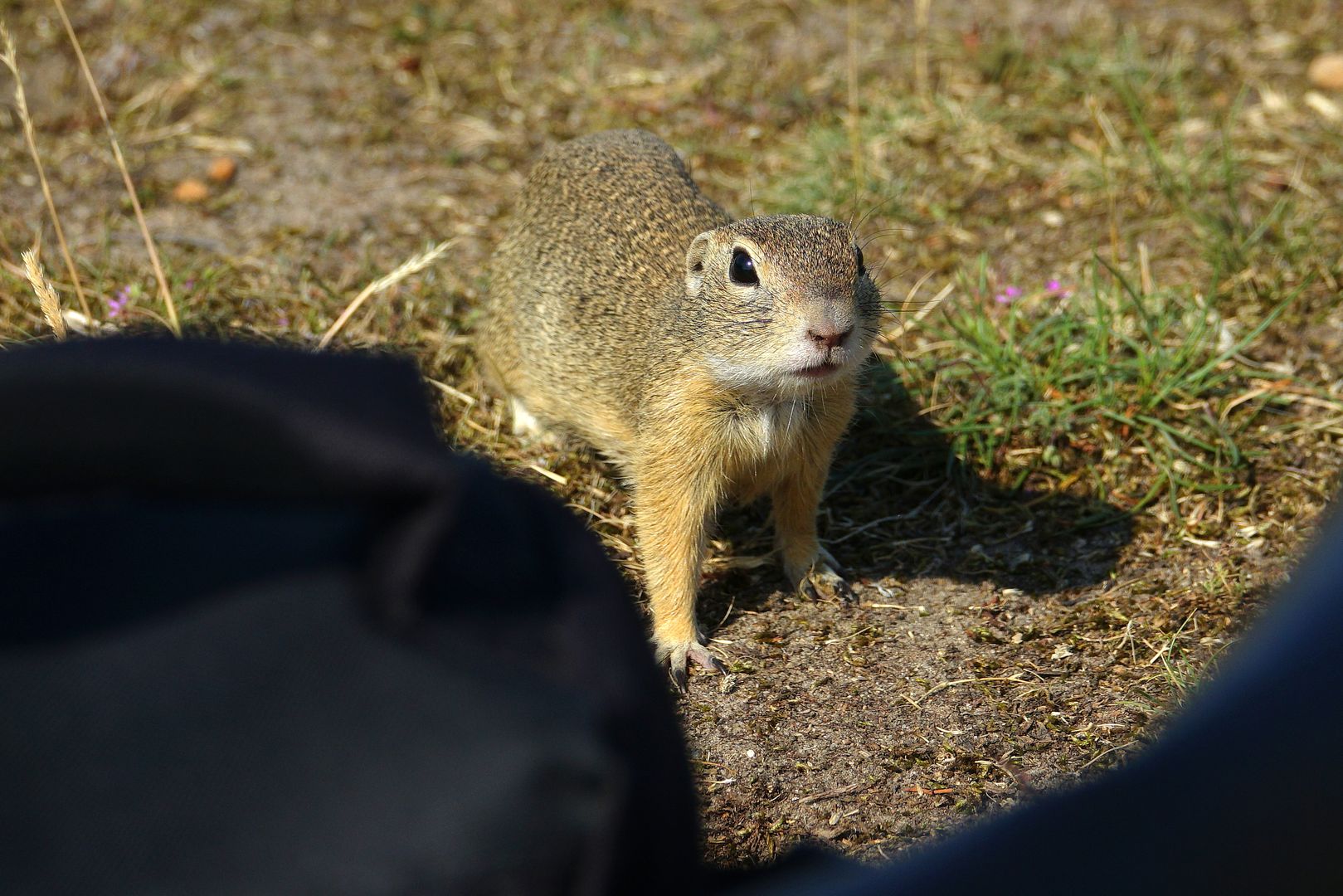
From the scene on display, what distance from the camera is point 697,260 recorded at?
12.3ft

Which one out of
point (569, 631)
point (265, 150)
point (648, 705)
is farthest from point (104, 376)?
point (265, 150)

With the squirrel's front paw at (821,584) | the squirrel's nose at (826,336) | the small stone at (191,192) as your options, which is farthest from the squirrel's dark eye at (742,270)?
the small stone at (191,192)

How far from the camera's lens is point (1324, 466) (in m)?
4.23

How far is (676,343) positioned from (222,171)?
129 inches

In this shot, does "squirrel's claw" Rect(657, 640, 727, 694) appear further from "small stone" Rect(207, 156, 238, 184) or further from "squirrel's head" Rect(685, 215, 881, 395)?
"small stone" Rect(207, 156, 238, 184)

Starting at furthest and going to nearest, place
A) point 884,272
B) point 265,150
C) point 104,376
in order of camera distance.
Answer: point 265,150 < point 884,272 < point 104,376

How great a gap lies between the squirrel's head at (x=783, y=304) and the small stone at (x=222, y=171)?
10.7 ft

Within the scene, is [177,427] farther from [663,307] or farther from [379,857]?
[663,307]

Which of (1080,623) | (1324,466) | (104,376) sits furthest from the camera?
(1324,466)

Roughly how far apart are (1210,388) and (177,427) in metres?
4.07

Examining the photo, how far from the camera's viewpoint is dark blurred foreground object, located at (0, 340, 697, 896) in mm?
1084

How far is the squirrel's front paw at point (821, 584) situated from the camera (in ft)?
13.1

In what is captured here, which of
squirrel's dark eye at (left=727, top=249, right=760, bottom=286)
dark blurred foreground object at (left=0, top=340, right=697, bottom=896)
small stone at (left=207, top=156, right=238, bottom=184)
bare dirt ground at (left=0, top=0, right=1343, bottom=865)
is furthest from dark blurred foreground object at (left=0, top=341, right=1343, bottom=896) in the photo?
small stone at (left=207, top=156, right=238, bottom=184)

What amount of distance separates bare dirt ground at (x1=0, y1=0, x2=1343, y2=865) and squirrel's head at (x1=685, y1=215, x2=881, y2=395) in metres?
0.91
